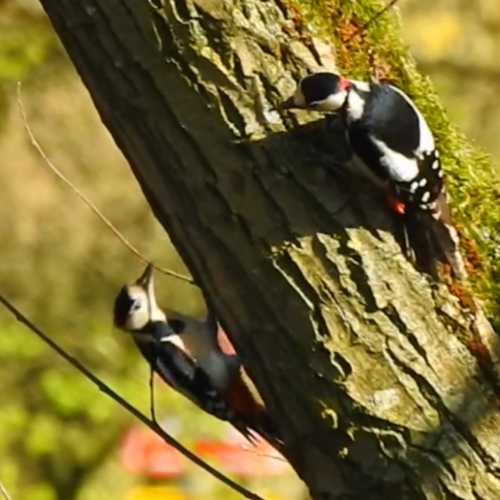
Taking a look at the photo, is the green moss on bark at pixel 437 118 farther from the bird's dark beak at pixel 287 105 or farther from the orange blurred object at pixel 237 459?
the orange blurred object at pixel 237 459

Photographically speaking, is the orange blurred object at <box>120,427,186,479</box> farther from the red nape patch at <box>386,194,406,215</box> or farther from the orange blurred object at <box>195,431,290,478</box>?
the red nape patch at <box>386,194,406,215</box>

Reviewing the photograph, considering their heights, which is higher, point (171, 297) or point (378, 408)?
point (378, 408)

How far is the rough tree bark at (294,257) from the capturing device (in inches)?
78.0

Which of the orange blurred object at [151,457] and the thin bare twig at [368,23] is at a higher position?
the thin bare twig at [368,23]

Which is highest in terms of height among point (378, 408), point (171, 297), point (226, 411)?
point (378, 408)

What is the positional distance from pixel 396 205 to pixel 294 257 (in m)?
0.19

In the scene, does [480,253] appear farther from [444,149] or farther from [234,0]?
[234,0]

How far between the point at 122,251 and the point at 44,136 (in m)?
0.67

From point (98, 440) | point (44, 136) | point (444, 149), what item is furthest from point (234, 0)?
point (44, 136)

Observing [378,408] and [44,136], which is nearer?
[378,408]

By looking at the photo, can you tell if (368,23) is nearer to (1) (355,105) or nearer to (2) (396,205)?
(1) (355,105)

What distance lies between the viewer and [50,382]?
215 inches

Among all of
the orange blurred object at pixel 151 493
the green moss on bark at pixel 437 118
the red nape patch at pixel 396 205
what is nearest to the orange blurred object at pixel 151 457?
the orange blurred object at pixel 151 493

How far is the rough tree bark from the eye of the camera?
1.98 m
